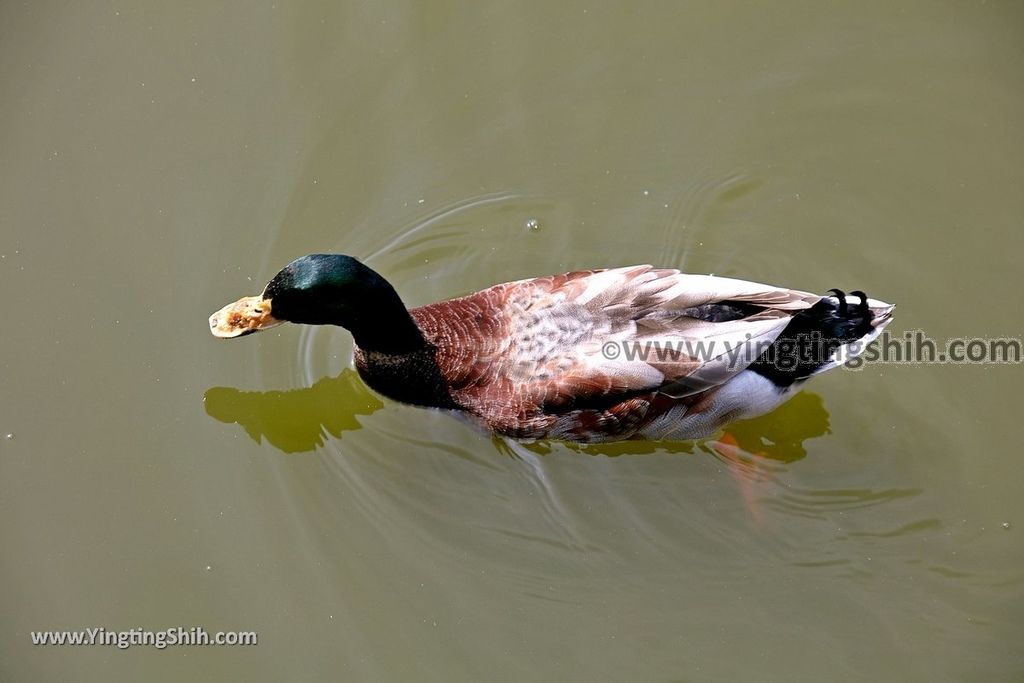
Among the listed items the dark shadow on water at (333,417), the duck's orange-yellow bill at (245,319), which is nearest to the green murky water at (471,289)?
the dark shadow on water at (333,417)

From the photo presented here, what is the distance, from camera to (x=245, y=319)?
4.66 m

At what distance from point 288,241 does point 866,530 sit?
11.1ft

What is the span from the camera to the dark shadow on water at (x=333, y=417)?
533 cm

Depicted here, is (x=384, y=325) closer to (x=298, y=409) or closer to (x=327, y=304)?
(x=327, y=304)

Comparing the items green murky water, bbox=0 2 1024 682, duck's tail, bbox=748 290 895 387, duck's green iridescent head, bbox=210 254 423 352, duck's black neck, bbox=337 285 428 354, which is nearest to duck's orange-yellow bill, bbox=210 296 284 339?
duck's green iridescent head, bbox=210 254 423 352

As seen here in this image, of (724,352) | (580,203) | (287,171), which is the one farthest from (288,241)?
(724,352)

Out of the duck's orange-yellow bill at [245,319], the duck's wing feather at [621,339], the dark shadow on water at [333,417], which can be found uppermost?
the duck's orange-yellow bill at [245,319]

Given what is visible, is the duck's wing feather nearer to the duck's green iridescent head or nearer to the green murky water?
the duck's green iridescent head

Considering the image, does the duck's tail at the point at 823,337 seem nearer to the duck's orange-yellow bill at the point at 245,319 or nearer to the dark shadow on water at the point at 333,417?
the dark shadow on water at the point at 333,417

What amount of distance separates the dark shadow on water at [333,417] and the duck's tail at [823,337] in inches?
26.0

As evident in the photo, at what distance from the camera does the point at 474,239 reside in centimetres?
567

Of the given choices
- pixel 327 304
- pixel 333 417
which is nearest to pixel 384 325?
pixel 327 304

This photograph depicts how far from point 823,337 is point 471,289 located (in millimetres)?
1858

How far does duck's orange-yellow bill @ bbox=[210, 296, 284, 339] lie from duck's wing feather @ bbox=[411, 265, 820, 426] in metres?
0.97
